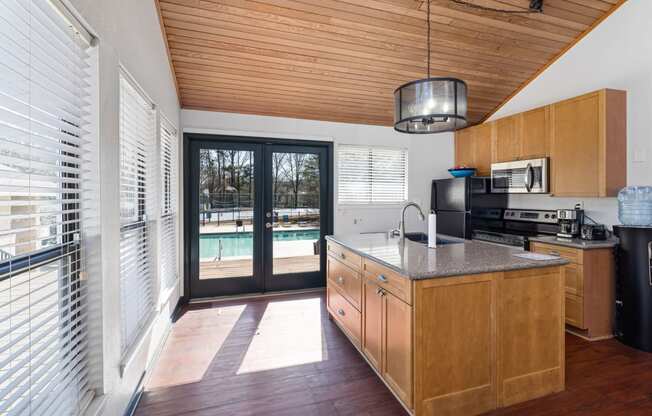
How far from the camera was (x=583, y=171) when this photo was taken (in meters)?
3.20

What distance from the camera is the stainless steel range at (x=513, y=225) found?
3.74 meters

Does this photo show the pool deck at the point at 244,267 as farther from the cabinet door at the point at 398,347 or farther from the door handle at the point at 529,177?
the door handle at the point at 529,177

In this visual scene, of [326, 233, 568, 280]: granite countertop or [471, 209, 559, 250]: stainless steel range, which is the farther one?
[471, 209, 559, 250]: stainless steel range

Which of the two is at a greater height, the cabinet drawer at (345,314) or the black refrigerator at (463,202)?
the black refrigerator at (463,202)

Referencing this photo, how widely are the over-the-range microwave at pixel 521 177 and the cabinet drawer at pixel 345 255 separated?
2513mm

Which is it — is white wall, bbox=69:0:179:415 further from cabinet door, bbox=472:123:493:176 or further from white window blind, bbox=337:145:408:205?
cabinet door, bbox=472:123:493:176

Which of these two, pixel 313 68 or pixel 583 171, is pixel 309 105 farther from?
pixel 583 171

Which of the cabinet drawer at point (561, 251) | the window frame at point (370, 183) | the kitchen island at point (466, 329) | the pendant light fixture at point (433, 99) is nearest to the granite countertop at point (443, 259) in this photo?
the kitchen island at point (466, 329)

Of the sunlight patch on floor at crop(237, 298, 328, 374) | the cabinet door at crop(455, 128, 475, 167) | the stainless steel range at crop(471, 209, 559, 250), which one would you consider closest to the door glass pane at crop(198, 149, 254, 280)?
the sunlight patch on floor at crop(237, 298, 328, 374)

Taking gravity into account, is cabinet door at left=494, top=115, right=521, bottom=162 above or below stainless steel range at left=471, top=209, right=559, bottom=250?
above

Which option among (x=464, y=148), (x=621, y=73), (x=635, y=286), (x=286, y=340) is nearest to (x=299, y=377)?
(x=286, y=340)

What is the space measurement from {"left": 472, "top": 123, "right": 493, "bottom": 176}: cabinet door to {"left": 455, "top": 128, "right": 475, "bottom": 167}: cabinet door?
0.06 metres

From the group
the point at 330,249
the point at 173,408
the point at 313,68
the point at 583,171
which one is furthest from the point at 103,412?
the point at 583,171

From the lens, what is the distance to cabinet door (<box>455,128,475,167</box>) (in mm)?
4710
